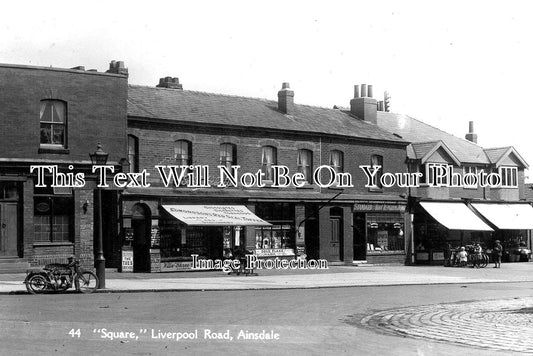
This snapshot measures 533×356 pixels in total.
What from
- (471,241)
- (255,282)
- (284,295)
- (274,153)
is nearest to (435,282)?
(255,282)

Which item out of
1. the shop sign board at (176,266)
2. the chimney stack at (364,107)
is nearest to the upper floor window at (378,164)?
the chimney stack at (364,107)

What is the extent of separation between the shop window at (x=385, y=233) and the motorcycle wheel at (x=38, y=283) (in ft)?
68.6

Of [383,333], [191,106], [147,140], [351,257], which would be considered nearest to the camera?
[383,333]

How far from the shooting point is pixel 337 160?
39.0m

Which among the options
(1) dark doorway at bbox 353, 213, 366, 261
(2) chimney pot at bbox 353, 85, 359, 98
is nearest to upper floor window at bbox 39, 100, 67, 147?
(1) dark doorway at bbox 353, 213, 366, 261

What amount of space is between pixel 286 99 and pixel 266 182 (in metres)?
5.26

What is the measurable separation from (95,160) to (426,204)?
75.1 feet

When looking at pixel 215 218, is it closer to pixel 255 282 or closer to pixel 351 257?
pixel 255 282

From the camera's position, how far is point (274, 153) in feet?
121

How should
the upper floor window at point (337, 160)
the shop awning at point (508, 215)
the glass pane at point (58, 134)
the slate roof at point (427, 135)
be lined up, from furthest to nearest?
1. the slate roof at point (427, 135)
2. the shop awning at point (508, 215)
3. the upper floor window at point (337, 160)
4. the glass pane at point (58, 134)

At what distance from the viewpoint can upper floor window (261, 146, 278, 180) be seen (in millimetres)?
36375

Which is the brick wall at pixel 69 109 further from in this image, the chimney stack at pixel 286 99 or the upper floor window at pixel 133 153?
the chimney stack at pixel 286 99

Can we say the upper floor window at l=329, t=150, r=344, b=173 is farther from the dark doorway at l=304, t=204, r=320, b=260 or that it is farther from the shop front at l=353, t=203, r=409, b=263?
the dark doorway at l=304, t=204, r=320, b=260

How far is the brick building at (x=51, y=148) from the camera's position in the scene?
94.1 feet
